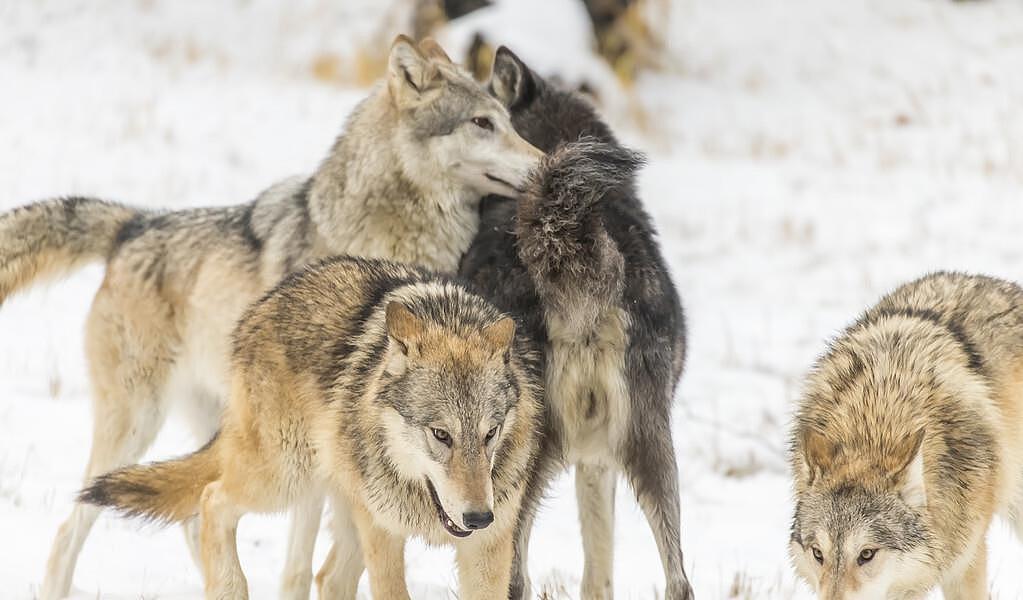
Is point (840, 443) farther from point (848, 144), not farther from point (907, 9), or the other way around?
point (907, 9)

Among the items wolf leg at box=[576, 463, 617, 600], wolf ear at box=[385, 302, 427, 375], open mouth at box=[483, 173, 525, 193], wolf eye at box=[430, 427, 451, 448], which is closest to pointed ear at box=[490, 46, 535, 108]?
open mouth at box=[483, 173, 525, 193]

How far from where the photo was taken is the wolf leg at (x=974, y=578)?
16.4 ft

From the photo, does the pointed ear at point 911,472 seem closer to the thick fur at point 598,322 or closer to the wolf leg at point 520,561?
the thick fur at point 598,322

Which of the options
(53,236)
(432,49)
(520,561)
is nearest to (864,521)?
(520,561)

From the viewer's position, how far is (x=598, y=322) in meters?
4.99

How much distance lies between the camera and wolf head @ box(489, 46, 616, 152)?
20.6 feet

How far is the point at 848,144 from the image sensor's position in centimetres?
1572

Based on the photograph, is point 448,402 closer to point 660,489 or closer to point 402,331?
point 402,331

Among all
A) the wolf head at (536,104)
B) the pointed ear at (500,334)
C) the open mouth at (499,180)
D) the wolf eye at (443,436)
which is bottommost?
the wolf eye at (443,436)

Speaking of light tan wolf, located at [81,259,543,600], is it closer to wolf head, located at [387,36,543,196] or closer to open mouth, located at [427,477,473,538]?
open mouth, located at [427,477,473,538]

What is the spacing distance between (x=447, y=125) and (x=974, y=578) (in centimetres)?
319

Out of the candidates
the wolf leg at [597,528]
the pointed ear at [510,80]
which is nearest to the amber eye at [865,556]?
the wolf leg at [597,528]

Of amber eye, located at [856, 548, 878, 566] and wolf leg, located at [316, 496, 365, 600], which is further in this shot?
wolf leg, located at [316, 496, 365, 600]

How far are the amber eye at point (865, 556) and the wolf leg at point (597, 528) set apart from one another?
5.12 feet
